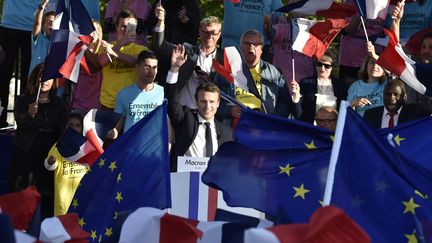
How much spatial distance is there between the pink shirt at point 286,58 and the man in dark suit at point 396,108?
1697mm

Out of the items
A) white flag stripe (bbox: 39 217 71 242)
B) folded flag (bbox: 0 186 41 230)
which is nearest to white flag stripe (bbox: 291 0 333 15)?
folded flag (bbox: 0 186 41 230)

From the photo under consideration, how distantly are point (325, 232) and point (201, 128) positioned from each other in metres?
5.94

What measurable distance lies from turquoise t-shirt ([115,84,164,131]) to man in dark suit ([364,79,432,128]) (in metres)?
2.22

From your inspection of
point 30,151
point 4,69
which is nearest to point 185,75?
point 30,151

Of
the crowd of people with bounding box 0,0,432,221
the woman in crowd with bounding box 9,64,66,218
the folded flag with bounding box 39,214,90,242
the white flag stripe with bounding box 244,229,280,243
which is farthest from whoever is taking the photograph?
the woman in crowd with bounding box 9,64,66,218

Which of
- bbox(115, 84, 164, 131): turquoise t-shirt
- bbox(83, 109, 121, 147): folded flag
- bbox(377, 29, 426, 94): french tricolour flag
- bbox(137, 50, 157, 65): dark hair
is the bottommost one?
bbox(83, 109, 121, 147): folded flag

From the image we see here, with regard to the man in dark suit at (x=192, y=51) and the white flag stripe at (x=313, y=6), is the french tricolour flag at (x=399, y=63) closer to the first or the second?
the white flag stripe at (x=313, y=6)

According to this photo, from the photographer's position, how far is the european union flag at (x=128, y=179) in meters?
10.9

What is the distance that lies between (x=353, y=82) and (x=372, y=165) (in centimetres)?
534

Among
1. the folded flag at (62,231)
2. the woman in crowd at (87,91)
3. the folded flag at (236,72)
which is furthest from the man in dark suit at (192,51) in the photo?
the folded flag at (62,231)

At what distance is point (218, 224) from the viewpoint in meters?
9.85

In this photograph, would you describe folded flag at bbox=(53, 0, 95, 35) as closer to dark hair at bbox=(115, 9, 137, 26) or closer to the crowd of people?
the crowd of people

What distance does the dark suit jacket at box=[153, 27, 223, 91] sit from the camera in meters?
14.5

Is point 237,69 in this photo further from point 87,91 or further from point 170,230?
point 170,230
